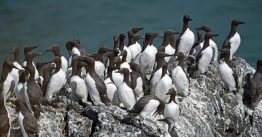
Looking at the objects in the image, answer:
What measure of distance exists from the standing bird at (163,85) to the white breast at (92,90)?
4.87 feet

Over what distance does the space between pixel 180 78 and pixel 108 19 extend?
22.9 metres

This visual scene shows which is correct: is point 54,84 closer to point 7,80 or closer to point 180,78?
point 7,80

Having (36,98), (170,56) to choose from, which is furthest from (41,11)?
(36,98)

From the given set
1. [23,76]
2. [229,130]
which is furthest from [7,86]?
[229,130]

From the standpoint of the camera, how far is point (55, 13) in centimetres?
3856

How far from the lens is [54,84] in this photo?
16.0 metres

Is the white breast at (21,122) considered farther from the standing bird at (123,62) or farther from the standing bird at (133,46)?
the standing bird at (133,46)

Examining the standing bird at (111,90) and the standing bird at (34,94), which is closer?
the standing bird at (34,94)

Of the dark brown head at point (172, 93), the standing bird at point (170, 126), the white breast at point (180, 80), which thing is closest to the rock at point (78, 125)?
the standing bird at point (170, 126)

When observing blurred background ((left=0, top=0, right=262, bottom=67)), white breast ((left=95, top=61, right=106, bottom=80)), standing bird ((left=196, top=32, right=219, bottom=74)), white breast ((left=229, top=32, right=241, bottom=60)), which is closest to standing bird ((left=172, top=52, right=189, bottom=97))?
standing bird ((left=196, top=32, right=219, bottom=74))

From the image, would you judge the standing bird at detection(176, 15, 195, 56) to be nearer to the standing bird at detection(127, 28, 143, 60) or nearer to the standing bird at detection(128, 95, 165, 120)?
the standing bird at detection(127, 28, 143, 60)

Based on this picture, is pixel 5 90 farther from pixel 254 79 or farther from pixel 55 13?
pixel 55 13

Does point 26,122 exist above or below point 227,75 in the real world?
above

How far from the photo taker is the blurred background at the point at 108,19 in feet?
115
